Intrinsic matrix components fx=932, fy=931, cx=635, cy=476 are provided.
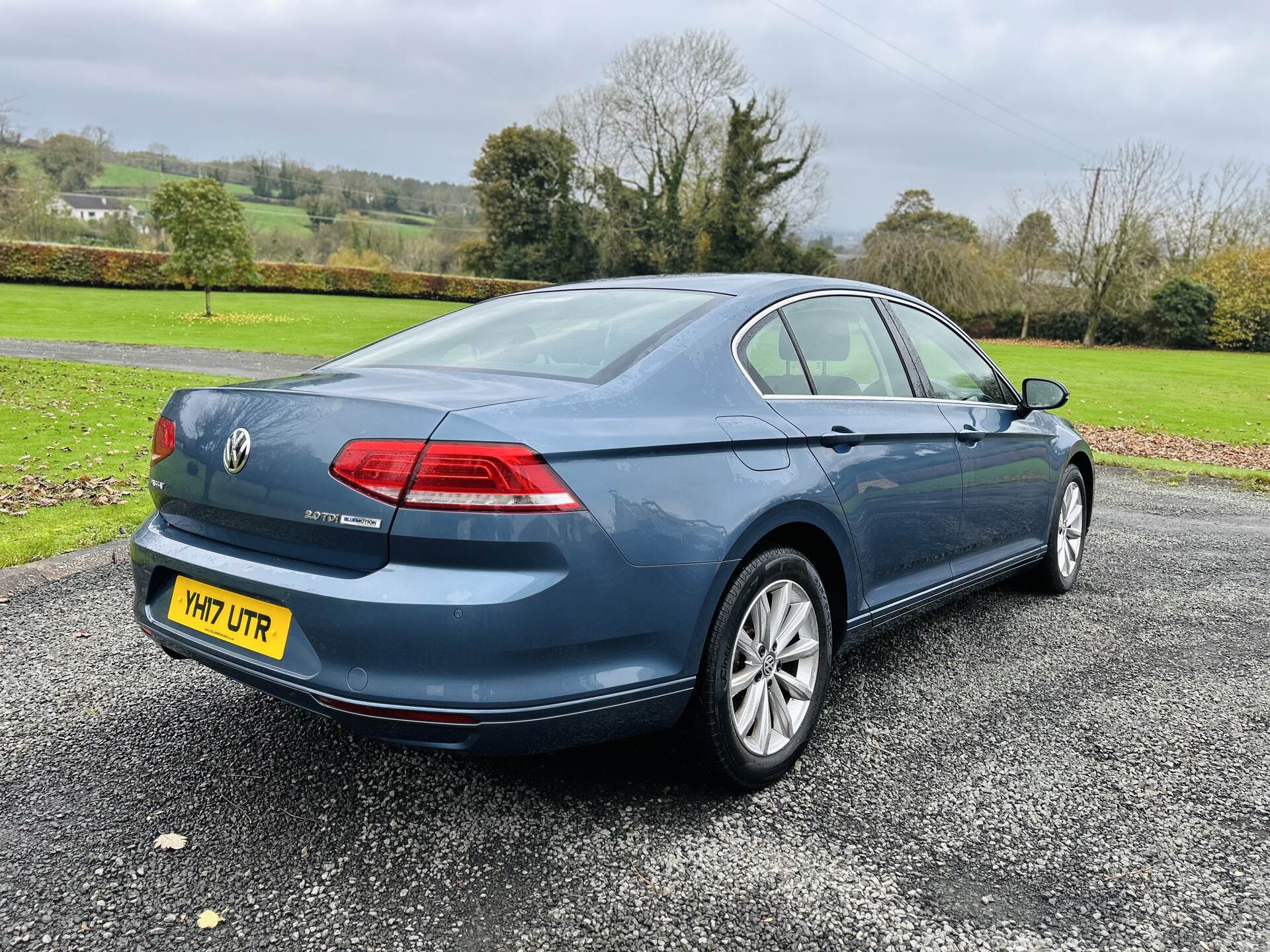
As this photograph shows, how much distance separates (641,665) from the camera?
7.94ft

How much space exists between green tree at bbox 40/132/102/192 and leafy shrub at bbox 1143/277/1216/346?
7677cm

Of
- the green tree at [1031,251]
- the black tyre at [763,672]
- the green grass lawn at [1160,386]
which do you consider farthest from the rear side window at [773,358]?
the green tree at [1031,251]

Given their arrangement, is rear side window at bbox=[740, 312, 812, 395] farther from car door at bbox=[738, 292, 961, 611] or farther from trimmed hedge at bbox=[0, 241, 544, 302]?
trimmed hedge at bbox=[0, 241, 544, 302]

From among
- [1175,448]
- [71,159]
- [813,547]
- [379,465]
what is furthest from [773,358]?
[71,159]

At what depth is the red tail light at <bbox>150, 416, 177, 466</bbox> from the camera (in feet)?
9.12

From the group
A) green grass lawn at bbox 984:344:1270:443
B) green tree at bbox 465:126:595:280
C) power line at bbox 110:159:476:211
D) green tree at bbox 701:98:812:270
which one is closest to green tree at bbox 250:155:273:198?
power line at bbox 110:159:476:211

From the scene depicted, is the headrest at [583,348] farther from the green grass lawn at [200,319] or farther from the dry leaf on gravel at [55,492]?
the green grass lawn at [200,319]

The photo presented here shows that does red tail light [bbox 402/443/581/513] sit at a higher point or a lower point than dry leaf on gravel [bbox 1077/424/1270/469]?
higher

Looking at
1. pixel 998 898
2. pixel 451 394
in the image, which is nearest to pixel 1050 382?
pixel 998 898

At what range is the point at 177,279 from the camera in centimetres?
3747

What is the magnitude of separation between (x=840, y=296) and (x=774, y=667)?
1546mm

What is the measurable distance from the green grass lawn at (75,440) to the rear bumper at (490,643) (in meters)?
3.61

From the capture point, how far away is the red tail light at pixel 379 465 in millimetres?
2229

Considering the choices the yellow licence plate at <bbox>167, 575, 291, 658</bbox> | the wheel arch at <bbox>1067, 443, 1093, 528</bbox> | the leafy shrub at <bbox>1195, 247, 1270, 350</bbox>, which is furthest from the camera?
the leafy shrub at <bbox>1195, 247, 1270, 350</bbox>
